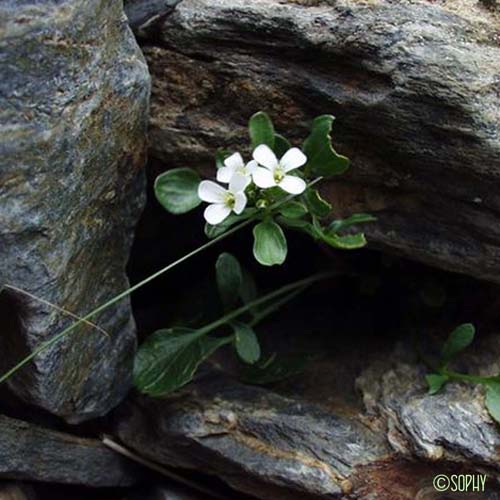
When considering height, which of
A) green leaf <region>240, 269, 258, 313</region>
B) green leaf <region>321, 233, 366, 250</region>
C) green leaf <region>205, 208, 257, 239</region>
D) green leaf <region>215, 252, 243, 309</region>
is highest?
green leaf <region>205, 208, 257, 239</region>

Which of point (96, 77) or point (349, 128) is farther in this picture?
point (349, 128)

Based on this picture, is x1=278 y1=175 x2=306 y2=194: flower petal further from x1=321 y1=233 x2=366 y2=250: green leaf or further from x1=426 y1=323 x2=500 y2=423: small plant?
x1=426 y1=323 x2=500 y2=423: small plant

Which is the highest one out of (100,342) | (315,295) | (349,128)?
(349,128)

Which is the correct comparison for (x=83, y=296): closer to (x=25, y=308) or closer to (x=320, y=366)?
(x=25, y=308)

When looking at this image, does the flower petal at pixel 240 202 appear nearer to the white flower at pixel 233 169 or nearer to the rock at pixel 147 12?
the white flower at pixel 233 169

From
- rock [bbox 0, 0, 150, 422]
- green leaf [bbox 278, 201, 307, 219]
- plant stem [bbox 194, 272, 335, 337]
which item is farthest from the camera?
plant stem [bbox 194, 272, 335, 337]

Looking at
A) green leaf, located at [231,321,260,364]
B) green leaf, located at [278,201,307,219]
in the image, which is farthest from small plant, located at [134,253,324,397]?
green leaf, located at [278,201,307,219]

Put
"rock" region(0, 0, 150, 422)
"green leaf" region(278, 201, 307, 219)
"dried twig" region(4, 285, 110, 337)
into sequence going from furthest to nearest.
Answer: "green leaf" region(278, 201, 307, 219)
"dried twig" region(4, 285, 110, 337)
"rock" region(0, 0, 150, 422)

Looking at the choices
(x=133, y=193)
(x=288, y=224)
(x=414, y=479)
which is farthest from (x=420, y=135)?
(x=414, y=479)
